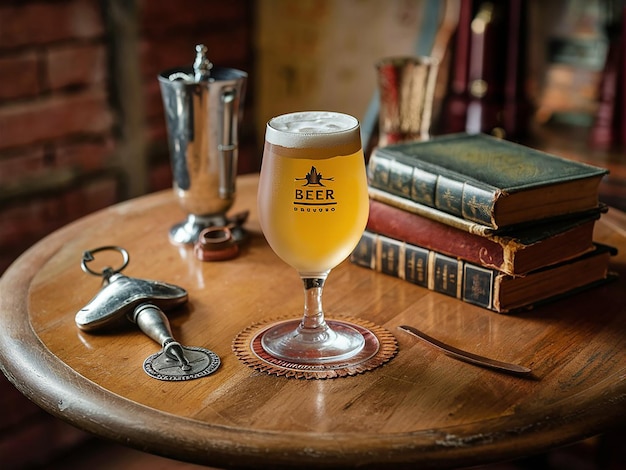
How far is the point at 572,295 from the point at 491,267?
111mm

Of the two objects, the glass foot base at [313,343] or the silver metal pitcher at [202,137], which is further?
the silver metal pitcher at [202,137]

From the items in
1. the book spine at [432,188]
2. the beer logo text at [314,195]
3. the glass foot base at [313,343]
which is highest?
the beer logo text at [314,195]

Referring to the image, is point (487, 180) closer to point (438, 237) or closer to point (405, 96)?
point (438, 237)

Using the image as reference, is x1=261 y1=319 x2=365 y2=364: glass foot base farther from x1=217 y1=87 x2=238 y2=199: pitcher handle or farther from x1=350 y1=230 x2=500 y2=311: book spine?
x1=217 y1=87 x2=238 y2=199: pitcher handle

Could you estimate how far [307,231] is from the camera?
82 cm

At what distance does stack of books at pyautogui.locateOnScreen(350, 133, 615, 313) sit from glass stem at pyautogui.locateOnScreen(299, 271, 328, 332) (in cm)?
19

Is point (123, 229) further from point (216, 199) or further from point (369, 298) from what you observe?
point (369, 298)

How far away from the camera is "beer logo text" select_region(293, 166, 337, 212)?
31.8 inches

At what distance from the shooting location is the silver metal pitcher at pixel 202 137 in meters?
1.16

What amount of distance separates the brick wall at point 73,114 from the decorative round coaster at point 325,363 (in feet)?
3.28

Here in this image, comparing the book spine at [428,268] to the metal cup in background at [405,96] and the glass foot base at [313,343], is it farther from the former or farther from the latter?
the metal cup in background at [405,96]

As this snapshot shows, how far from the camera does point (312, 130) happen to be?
32.6 inches

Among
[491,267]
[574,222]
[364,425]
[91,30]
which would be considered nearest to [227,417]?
[364,425]

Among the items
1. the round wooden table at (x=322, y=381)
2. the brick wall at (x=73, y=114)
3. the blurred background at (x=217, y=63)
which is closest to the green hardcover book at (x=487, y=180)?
the round wooden table at (x=322, y=381)
